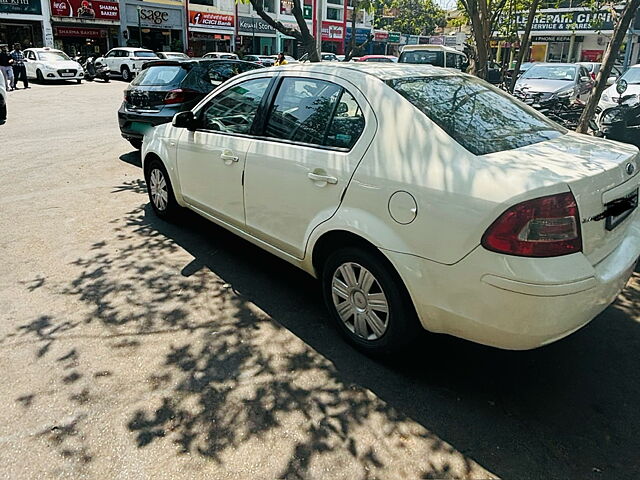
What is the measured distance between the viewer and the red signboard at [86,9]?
33.0m

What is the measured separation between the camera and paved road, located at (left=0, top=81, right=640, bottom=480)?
2.51 metres

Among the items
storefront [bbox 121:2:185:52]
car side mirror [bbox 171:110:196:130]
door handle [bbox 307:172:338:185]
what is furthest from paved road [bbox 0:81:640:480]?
storefront [bbox 121:2:185:52]

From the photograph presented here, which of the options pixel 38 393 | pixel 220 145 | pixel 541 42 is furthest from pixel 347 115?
pixel 541 42

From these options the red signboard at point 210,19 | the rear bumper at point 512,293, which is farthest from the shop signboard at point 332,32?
the rear bumper at point 512,293

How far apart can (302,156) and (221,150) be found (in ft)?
3.46

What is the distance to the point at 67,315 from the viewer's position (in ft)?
12.4

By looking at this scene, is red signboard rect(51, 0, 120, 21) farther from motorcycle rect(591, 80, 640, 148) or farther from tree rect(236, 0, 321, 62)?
motorcycle rect(591, 80, 640, 148)

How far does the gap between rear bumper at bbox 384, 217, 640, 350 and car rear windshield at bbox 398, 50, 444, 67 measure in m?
15.9

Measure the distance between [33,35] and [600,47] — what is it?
41602 mm

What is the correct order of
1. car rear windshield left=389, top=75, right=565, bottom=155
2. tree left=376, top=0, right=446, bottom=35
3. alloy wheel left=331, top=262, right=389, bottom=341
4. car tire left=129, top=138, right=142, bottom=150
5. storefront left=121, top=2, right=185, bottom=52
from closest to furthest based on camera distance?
car rear windshield left=389, top=75, right=565, bottom=155 < alloy wheel left=331, top=262, right=389, bottom=341 < car tire left=129, top=138, right=142, bottom=150 < storefront left=121, top=2, right=185, bottom=52 < tree left=376, top=0, right=446, bottom=35

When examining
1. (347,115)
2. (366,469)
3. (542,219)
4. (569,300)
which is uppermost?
(347,115)

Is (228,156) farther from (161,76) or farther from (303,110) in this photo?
(161,76)

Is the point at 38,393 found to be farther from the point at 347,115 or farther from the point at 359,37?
the point at 359,37

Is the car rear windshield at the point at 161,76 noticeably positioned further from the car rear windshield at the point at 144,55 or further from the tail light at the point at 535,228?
the car rear windshield at the point at 144,55
